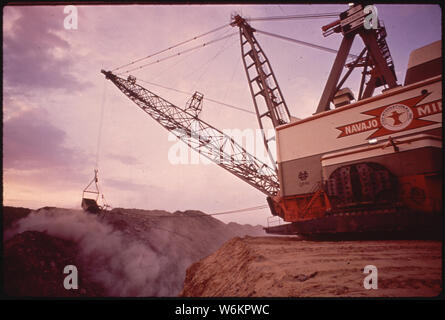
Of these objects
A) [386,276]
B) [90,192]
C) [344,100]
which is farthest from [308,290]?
[344,100]

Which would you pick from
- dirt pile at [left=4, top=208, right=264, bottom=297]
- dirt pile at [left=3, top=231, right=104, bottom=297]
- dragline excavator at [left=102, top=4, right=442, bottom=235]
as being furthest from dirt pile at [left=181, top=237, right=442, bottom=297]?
dirt pile at [left=3, top=231, right=104, bottom=297]

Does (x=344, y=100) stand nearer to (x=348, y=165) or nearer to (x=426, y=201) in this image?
(x=348, y=165)

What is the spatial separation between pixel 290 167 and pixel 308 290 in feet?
24.1

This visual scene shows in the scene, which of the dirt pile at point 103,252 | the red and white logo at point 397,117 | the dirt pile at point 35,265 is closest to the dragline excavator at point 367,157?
the red and white logo at point 397,117

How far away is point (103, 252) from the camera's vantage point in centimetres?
1805

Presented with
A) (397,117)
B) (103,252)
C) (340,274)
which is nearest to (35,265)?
(103,252)

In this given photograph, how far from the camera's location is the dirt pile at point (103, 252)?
12.5 metres

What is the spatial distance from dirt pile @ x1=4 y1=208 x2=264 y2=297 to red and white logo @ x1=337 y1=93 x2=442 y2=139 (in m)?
8.08

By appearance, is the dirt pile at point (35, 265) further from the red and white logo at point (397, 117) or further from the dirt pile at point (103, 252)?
the red and white logo at point (397, 117)

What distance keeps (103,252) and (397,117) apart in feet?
68.9

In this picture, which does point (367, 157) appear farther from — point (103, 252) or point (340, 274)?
point (103, 252)

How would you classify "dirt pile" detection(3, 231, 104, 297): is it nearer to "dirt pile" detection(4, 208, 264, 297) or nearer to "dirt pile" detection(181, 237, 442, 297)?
"dirt pile" detection(4, 208, 264, 297)

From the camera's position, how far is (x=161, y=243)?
86.6 feet
